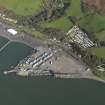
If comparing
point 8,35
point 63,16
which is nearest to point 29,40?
point 8,35

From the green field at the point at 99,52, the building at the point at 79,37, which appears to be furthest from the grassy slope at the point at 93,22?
the green field at the point at 99,52

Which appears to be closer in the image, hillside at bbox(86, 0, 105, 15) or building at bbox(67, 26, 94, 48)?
building at bbox(67, 26, 94, 48)

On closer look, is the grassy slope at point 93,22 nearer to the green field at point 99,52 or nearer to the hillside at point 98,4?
the hillside at point 98,4

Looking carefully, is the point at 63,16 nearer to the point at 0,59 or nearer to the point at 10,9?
the point at 10,9

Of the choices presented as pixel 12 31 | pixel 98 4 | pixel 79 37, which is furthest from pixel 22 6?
pixel 79 37

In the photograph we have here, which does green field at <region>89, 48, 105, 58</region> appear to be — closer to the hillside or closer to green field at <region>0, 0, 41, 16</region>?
the hillside

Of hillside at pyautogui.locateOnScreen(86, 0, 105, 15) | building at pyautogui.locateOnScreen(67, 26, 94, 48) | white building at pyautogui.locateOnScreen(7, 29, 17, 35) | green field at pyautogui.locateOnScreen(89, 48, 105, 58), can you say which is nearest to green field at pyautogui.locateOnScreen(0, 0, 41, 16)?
white building at pyautogui.locateOnScreen(7, 29, 17, 35)

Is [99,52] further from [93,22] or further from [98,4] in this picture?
[98,4]
